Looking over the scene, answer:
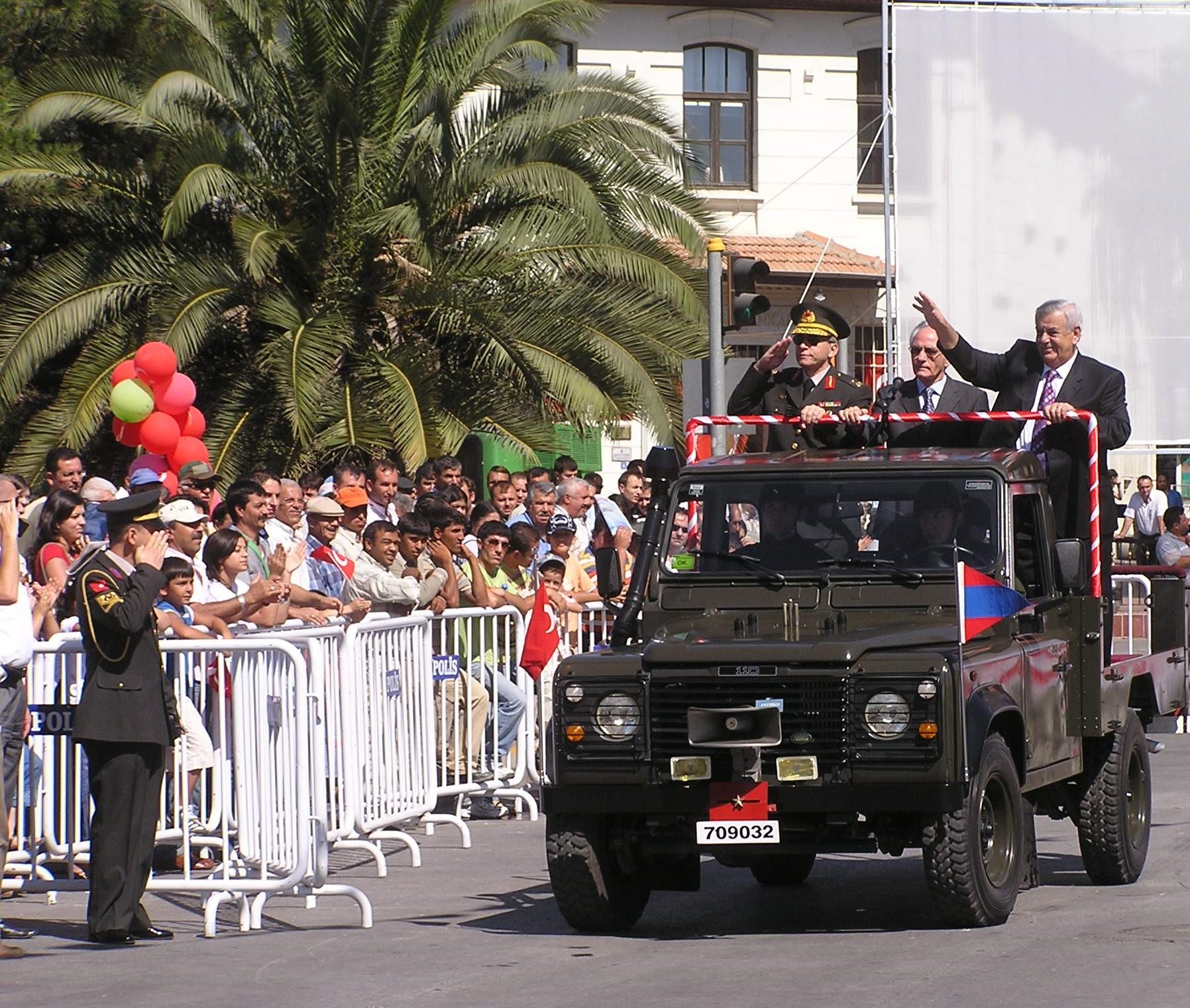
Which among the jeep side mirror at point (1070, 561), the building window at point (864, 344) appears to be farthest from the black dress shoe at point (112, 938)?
the building window at point (864, 344)

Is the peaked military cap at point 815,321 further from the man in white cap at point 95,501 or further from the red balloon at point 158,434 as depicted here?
the red balloon at point 158,434

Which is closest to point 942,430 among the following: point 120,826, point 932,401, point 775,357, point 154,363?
point 932,401

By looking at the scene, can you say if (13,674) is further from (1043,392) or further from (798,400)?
(1043,392)

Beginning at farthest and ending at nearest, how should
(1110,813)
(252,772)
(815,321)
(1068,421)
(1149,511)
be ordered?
(1149,511), (815,321), (1068,421), (1110,813), (252,772)

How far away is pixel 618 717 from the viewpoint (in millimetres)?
8633

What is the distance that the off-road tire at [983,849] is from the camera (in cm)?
839

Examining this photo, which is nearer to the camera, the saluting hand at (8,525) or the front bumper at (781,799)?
the front bumper at (781,799)

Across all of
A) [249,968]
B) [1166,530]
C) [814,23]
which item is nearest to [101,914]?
[249,968]

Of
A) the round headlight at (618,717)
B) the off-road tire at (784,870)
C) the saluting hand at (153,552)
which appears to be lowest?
the off-road tire at (784,870)

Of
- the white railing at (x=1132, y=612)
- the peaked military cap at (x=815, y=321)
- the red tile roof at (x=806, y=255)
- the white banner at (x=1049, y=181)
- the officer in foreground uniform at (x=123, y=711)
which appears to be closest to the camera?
the officer in foreground uniform at (x=123, y=711)

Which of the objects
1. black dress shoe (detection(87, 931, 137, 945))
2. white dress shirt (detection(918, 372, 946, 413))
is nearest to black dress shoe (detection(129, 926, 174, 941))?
black dress shoe (detection(87, 931, 137, 945))

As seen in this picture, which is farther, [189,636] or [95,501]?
[95,501]

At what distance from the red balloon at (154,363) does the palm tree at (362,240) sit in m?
3.40

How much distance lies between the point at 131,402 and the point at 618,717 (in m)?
8.74
